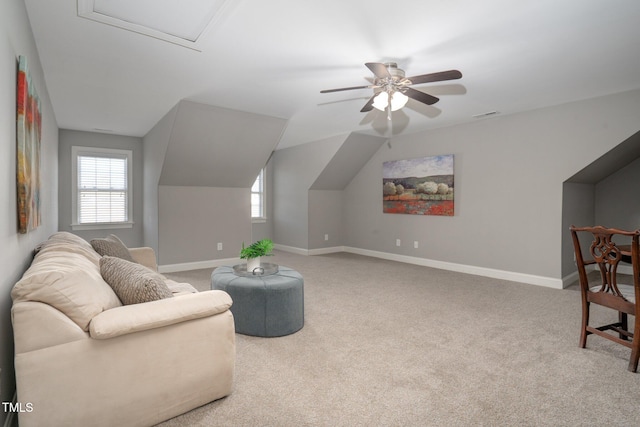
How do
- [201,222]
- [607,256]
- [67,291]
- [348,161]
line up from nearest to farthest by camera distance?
[67,291], [607,256], [201,222], [348,161]

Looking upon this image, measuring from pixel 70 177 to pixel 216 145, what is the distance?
267cm

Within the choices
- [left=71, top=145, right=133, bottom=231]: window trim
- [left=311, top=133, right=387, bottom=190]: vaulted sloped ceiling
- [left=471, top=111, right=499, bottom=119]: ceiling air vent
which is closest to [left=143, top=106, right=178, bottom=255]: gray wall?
[left=71, top=145, right=133, bottom=231]: window trim

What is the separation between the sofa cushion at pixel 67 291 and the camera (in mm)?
1531

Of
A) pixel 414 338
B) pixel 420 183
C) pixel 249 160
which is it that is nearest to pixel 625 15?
pixel 414 338

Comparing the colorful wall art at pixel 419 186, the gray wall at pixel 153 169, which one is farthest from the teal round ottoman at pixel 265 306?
the colorful wall art at pixel 419 186

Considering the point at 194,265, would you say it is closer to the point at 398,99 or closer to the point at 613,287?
the point at 398,99

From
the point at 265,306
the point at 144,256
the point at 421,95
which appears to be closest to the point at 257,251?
the point at 265,306

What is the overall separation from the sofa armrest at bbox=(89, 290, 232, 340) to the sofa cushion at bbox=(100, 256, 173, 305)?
8 centimetres

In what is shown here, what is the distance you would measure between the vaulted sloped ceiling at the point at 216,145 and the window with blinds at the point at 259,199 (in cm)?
200

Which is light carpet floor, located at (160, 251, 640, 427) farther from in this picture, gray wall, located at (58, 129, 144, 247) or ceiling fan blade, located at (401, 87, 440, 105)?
gray wall, located at (58, 129, 144, 247)

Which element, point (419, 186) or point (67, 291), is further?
point (419, 186)

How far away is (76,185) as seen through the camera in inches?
230

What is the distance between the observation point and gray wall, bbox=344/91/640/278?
14.2 ft

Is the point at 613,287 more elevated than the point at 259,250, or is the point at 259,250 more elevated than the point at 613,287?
the point at 259,250
